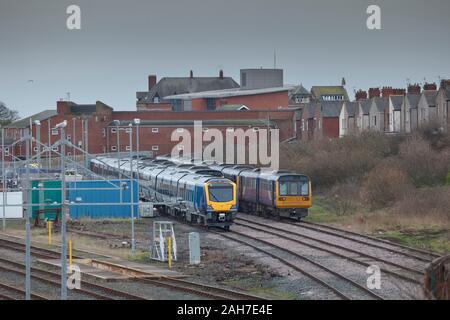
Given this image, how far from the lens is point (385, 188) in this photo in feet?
150

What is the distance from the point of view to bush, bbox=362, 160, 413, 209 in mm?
45688

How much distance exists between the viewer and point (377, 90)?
81.6 meters

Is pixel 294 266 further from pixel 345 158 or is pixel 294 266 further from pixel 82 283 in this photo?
pixel 345 158

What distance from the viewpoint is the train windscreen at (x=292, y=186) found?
143 ft

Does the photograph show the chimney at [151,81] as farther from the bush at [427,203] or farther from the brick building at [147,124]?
the bush at [427,203]

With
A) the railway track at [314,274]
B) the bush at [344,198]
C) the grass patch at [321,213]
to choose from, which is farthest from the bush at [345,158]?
the railway track at [314,274]

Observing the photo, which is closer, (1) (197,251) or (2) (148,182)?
(1) (197,251)

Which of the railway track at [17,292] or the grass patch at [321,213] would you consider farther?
the grass patch at [321,213]

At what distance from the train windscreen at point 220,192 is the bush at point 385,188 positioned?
8.80m

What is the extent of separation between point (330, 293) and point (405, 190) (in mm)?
22770

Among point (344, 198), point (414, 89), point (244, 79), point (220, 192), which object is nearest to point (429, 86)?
point (414, 89)
